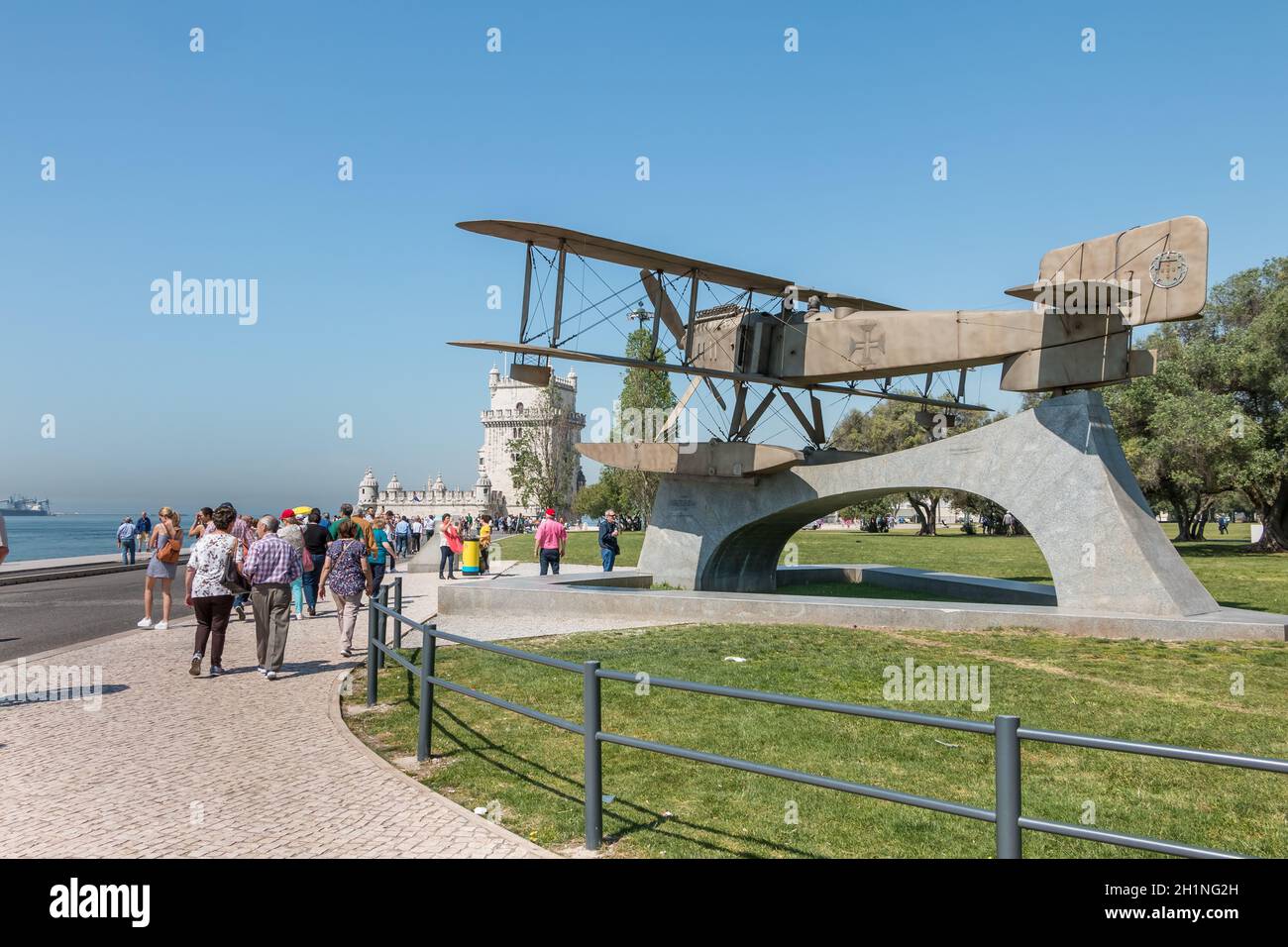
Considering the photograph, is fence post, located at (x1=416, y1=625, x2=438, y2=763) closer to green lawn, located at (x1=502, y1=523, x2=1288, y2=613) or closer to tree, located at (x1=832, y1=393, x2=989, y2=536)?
green lawn, located at (x1=502, y1=523, x2=1288, y2=613)

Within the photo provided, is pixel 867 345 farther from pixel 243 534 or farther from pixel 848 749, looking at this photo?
pixel 243 534

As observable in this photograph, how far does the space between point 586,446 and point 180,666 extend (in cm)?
932

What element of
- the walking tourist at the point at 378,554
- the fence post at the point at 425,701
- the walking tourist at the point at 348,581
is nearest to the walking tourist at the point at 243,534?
the walking tourist at the point at 378,554

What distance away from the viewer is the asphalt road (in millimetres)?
13281

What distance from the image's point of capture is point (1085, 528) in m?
13.8

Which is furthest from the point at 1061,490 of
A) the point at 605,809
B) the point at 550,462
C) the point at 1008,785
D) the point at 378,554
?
the point at 550,462

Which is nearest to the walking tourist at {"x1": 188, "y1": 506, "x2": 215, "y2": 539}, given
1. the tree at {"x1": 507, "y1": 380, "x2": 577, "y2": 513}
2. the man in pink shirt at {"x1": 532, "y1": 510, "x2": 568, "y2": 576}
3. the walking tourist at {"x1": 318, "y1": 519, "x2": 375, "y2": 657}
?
the walking tourist at {"x1": 318, "y1": 519, "x2": 375, "y2": 657}

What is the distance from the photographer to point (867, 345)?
53.4 feet

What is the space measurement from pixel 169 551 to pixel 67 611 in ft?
14.7

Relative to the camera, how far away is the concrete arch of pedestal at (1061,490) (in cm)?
1346

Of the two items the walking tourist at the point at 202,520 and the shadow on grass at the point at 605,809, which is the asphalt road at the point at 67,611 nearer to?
the walking tourist at the point at 202,520

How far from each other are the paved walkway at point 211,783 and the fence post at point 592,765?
0.38 metres
